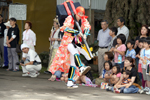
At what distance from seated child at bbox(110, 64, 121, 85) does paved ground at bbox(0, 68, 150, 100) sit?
0.39 meters

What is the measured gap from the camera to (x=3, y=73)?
10.3 m

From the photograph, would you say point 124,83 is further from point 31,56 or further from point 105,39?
point 31,56

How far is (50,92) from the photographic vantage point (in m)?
6.86

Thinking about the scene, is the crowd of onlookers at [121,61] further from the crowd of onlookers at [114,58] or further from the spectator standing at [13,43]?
the spectator standing at [13,43]

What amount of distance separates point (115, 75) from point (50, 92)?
165cm

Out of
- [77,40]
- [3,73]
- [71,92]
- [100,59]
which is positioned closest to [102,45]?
[100,59]

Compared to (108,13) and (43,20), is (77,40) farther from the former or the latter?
(43,20)

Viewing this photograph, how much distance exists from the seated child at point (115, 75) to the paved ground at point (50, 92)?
39 cm

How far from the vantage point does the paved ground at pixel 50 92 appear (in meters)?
6.27

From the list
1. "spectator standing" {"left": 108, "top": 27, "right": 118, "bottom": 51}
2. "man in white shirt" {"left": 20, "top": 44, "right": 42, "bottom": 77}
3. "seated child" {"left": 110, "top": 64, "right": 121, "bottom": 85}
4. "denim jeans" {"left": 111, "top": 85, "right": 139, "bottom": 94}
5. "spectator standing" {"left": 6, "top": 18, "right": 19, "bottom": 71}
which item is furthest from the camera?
"spectator standing" {"left": 6, "top": 18, "right": 19, "bottom": 71}

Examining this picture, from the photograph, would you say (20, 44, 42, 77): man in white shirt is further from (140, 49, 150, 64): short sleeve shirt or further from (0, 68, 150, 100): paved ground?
(140, 49, 150, 64): short sleeve shirt

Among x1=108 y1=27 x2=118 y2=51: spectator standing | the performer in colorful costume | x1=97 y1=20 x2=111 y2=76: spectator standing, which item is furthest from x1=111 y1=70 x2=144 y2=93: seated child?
x1=97 y1=20 x2=111 y2=76: spectator standing

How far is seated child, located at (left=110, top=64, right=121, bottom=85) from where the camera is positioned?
24.3 ft

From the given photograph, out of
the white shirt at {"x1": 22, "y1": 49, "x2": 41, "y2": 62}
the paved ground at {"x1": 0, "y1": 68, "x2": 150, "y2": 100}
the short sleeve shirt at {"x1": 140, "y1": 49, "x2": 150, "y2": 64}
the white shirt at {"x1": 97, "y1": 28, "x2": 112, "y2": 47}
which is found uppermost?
the white shirt at {"x1": 97, "y1": 28, "x2": 112, "y2": 47}
